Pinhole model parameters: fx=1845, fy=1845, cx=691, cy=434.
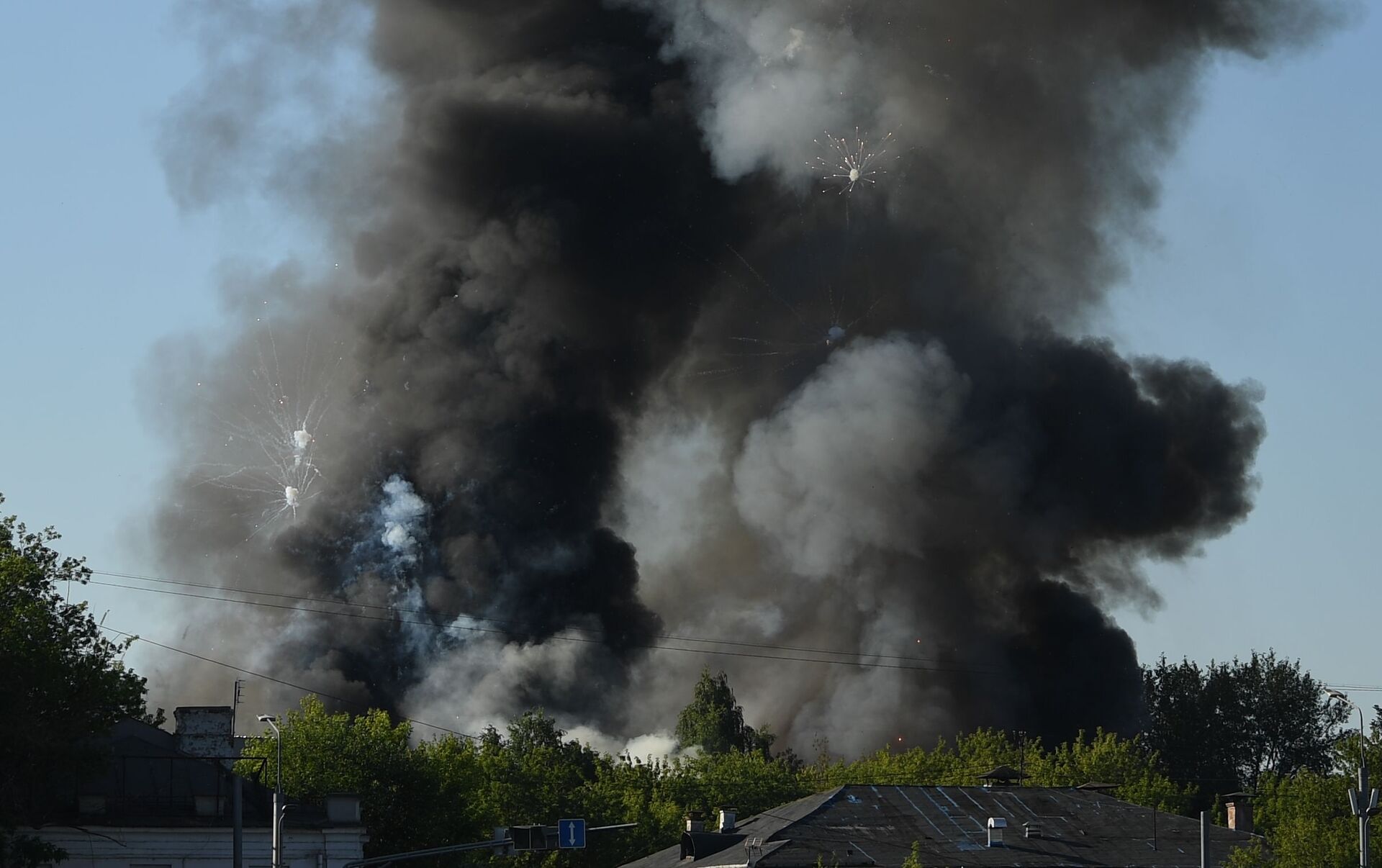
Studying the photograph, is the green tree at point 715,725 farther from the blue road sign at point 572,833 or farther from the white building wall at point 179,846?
the blue road sign at point 572,833

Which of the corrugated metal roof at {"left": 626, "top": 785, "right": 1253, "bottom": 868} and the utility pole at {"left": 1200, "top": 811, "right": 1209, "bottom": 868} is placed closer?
the utility pole at {"left": 1200, "top": 811, "right": 1209, "bottom": 868}

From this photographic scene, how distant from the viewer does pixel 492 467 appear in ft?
390

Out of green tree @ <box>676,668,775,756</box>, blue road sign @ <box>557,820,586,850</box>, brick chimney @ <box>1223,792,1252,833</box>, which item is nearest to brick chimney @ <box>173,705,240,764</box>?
blue road sign @ <box>557,820,586,850</box>

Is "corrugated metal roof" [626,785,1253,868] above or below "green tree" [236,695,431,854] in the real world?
below

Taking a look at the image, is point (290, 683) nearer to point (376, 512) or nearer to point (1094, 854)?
point (376, 512)

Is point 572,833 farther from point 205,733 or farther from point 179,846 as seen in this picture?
point 205,733

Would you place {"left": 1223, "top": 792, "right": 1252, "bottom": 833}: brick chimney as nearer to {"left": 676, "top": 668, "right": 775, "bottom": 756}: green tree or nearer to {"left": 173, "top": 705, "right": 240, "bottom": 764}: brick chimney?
{"left": 173, "top": 705, "right": 240, "bottom": 764}: brick chimney

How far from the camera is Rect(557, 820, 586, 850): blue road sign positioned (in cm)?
4716

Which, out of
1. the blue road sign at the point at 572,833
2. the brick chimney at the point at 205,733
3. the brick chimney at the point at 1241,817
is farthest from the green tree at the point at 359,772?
the brick chimney at the point at 1241,817

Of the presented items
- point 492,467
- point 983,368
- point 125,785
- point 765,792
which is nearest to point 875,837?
point 125,785

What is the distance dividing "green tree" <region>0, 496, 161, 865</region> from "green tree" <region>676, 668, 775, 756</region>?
61921 mm

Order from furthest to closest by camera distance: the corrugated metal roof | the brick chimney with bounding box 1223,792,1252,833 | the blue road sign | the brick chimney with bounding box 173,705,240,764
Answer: the brick chimney with bounding box 1223,792,1252,833 < the corrugated metal roof < the brick chimney with bounding box 173,705,240,764 < the blue road sign

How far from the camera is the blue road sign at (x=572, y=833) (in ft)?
155

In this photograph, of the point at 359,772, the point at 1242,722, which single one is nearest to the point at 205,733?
the point at 359,772
